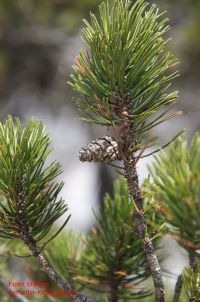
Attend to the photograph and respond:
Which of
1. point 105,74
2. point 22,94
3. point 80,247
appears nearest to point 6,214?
point 105,74

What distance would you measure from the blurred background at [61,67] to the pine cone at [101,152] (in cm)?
209

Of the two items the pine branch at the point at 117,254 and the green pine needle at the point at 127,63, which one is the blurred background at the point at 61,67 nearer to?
the pine branch at the point at 117,254

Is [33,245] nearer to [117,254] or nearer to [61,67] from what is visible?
[117,254]

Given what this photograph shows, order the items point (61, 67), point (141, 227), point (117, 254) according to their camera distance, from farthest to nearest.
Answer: point (61, 67), point (117, 254), point (141, 227)

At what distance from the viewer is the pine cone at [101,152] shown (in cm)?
52

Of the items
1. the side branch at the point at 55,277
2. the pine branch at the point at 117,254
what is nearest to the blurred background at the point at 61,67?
the pine branch at the point at 117,254

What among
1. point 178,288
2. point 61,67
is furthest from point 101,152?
point 61,67

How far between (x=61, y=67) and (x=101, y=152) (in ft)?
8.06

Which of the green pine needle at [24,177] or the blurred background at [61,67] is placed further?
the blurred background at [61,67]

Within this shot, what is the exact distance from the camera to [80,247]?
813 mm

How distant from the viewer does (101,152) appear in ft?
1.72

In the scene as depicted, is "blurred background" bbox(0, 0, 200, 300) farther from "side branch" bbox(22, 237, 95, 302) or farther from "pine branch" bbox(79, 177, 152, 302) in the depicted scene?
"side branch" bbox(22, 237, 95, 302)

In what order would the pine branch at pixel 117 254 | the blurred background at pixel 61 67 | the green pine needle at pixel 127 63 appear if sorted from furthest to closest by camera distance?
the blurred background at pixel 61 67
the pine branch at pixel 117 254
the green pine needle at pixel 127 63

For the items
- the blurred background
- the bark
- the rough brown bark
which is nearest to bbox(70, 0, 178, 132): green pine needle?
the rough brown bark
